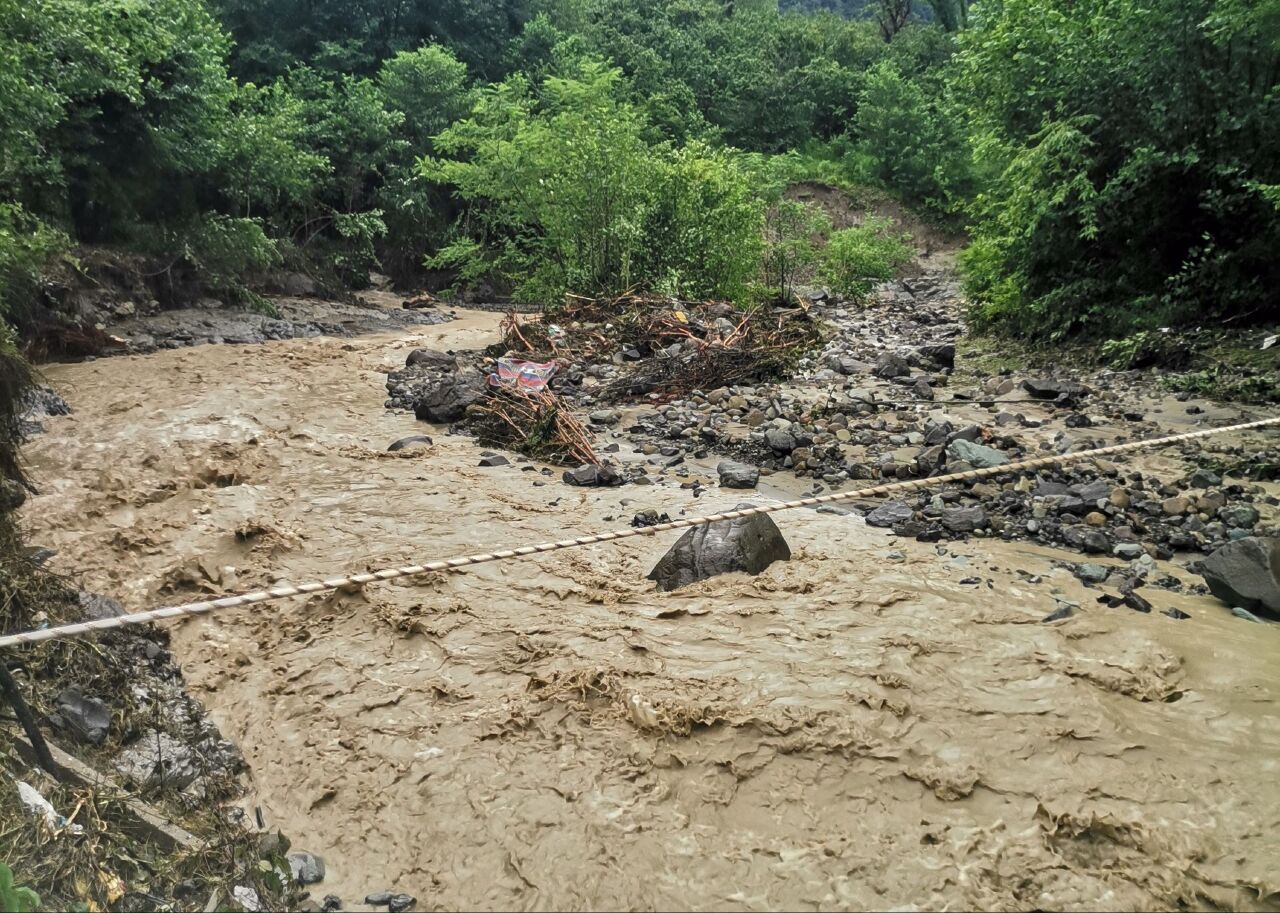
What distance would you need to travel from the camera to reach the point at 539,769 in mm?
3031

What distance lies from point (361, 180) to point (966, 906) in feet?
71.4

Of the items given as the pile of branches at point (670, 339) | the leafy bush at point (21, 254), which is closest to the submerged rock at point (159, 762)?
the pile of branches at point (670, 339)

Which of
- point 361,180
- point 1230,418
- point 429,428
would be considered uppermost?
point 361,180

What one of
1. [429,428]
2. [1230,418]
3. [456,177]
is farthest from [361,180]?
[1230,418]

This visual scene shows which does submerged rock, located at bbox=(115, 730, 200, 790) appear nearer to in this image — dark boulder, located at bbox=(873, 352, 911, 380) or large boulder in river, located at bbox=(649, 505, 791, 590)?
large boulder in river, located at bbox=(649, 505, 791, 590)

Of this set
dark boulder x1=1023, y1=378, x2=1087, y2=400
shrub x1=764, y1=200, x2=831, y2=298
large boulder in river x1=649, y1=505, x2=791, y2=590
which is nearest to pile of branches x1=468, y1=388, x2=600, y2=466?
large boulder in river x1=649, y1=505, x2=791, y2=590

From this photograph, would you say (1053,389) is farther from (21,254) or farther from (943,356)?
(21,254)

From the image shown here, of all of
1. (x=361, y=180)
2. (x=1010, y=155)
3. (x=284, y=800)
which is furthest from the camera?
(x=361, y=180)

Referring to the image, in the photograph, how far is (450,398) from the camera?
849 cm

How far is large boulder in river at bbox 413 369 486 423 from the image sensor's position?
8383 millimetres

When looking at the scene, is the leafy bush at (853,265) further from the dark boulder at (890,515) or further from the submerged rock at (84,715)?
the submerged rock at (84,715)

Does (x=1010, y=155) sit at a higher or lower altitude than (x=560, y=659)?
higher

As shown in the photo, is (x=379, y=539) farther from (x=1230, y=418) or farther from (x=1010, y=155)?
(x=1010, y=155)

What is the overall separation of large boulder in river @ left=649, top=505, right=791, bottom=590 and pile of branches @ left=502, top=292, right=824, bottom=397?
4217mm
